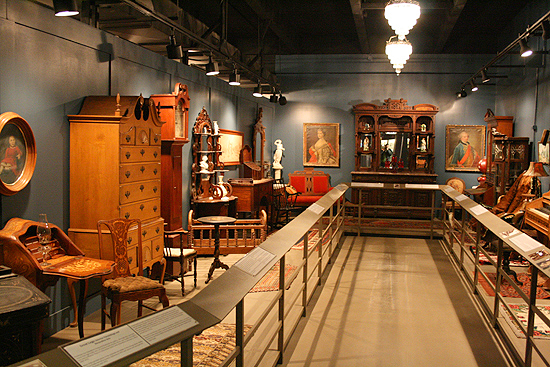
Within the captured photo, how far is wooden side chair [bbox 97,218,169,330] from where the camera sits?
4.32m

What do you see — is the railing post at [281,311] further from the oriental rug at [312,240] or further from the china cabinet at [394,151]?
the china cabinet at [394,151]

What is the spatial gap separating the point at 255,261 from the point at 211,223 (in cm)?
401

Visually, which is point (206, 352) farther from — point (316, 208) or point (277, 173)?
point (277, 173)

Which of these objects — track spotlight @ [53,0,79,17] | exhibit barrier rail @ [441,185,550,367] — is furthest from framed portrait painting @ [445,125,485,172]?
track spotlight @ [53,0,79,17]

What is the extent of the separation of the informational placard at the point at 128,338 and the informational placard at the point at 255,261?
70 centimetres

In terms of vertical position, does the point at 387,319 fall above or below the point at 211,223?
below

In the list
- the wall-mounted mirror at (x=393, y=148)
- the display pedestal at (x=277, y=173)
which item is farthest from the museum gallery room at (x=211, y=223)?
the display pedestal at (x=277, y=173)

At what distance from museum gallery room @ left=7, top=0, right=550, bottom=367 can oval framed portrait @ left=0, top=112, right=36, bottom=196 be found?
0.06ft

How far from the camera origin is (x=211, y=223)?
21.3 feet

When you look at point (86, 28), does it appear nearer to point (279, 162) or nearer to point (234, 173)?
point (234, 173)

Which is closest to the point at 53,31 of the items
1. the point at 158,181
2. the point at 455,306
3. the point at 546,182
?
the point at 158,181

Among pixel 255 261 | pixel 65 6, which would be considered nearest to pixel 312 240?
pixel 65 6

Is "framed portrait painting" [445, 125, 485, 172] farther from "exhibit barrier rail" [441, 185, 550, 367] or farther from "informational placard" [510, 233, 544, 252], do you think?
"informational placard" [510, 233, 544, 252]

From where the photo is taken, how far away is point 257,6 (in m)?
9.27
